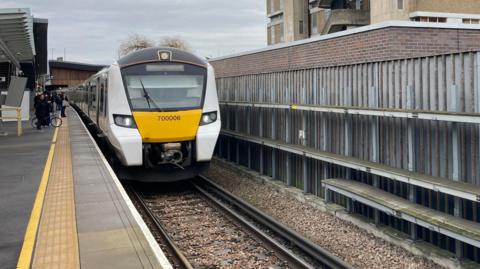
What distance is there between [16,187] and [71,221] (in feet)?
9.74

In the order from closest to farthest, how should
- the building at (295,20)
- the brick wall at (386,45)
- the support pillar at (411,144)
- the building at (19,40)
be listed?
1. the support pillar at (411,144)
2. the brick wall at (386,45)
3. the building at (19,40)
4. the building at (295,20)

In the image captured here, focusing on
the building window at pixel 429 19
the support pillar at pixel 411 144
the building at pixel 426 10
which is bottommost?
the support pillar at pixel 411 144

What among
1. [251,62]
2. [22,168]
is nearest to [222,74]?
[251,62]

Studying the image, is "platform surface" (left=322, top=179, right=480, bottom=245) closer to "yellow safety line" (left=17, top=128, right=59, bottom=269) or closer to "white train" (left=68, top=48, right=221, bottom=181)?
"white train" (left=68, top=48, right=221, bottom=181)

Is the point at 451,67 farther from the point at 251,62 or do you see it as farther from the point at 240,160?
the point at 251,62

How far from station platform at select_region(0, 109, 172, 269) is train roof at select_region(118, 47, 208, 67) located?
243 cm

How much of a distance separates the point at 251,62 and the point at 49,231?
528 inches

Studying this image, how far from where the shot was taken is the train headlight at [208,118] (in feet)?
34.7

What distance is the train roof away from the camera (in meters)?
10.5

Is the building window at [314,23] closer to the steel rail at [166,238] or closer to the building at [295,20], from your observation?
the building at [295,20]

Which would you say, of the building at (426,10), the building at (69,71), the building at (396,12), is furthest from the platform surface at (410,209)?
the building at (69,71)

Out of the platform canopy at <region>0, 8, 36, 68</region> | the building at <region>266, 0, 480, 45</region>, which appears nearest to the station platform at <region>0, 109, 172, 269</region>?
the platform canopy at <region>0, 8, 36, 68</region>

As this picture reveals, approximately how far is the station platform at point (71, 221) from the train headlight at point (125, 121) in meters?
1.02

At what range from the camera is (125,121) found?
10.1 metres
